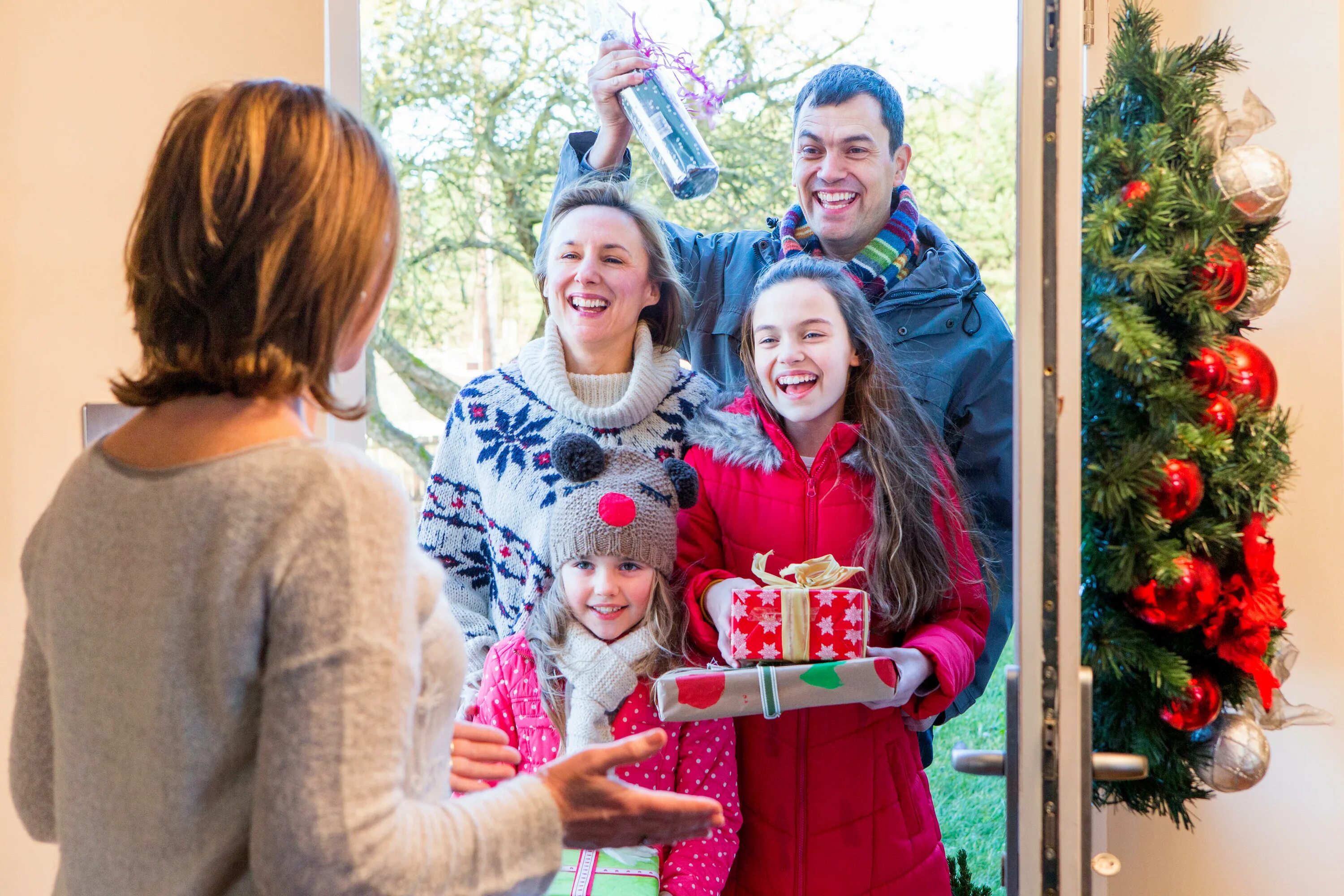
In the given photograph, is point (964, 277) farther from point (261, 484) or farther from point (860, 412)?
point (261, 484)

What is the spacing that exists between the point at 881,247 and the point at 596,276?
20.3 inches

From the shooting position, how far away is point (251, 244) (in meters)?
0.80

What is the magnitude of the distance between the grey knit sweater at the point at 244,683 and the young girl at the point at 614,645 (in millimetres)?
731

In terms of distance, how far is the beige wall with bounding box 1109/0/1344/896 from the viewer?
1721 millimetres

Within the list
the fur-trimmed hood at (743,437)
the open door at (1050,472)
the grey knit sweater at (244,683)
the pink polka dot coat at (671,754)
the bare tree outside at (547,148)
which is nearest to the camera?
the grey knit sweater at (244,683)

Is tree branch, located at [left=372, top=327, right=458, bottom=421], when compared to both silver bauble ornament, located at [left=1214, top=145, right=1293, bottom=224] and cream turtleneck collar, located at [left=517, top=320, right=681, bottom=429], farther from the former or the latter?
silver bauble ornament, located at [left=1214, top=145, right=1293, bottom=224]

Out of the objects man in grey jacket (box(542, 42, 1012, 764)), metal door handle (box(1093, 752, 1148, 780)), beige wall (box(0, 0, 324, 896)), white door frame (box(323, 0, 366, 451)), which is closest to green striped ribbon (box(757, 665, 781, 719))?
metal door handle (box(1093, 752, 1148, 780))

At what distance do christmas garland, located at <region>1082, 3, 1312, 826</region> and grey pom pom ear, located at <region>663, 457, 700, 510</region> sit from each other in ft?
1.91

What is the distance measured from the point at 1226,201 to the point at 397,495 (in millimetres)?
1226

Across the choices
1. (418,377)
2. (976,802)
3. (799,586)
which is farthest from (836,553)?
(418,377)

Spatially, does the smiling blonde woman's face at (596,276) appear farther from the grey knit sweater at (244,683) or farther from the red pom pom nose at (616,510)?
the grey knit sweater at (244,683)

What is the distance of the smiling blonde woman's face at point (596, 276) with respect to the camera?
1.72m

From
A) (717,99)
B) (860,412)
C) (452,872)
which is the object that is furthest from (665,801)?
(717,99)

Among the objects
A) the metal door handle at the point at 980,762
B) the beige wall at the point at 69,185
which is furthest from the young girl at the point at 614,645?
the beige wall at the point at 69,185
